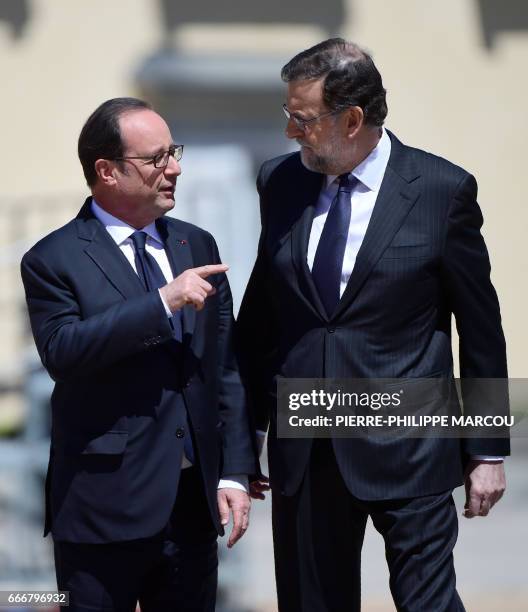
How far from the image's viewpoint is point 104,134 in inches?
126

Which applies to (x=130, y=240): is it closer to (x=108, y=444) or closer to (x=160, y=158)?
(x=160, y=158)

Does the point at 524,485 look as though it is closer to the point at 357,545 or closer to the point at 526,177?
the point at 526,177

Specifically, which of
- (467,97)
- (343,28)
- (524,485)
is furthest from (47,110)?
(524,485)

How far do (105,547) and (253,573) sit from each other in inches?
98.2

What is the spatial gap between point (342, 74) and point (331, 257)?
453 millimetres

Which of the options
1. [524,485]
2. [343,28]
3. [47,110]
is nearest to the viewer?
[524,485]

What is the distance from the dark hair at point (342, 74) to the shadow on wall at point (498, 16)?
20.2ft

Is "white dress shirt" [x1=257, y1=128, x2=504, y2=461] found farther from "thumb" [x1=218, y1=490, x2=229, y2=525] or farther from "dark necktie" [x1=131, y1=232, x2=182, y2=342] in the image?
"thumb" [x1=218, y1=490, x2=229, y2=525]

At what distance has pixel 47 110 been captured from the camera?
27.5 ft

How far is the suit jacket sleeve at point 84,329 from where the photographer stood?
3041mm

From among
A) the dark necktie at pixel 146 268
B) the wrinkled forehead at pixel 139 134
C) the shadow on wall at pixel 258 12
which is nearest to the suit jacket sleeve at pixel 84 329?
the dark necktie at pixel 146 268

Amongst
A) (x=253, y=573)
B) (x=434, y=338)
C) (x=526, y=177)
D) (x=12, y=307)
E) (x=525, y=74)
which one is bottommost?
(x=253, y=573)

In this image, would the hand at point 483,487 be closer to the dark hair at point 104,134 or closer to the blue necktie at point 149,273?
the blue necktie at point 149,273

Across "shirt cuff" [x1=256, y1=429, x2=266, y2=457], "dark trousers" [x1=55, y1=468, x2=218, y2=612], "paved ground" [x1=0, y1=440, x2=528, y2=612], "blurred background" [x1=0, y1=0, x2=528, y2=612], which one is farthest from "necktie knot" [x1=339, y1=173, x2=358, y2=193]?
"blurred background" [x1=0, y1=0, x2=528, y2=612]
